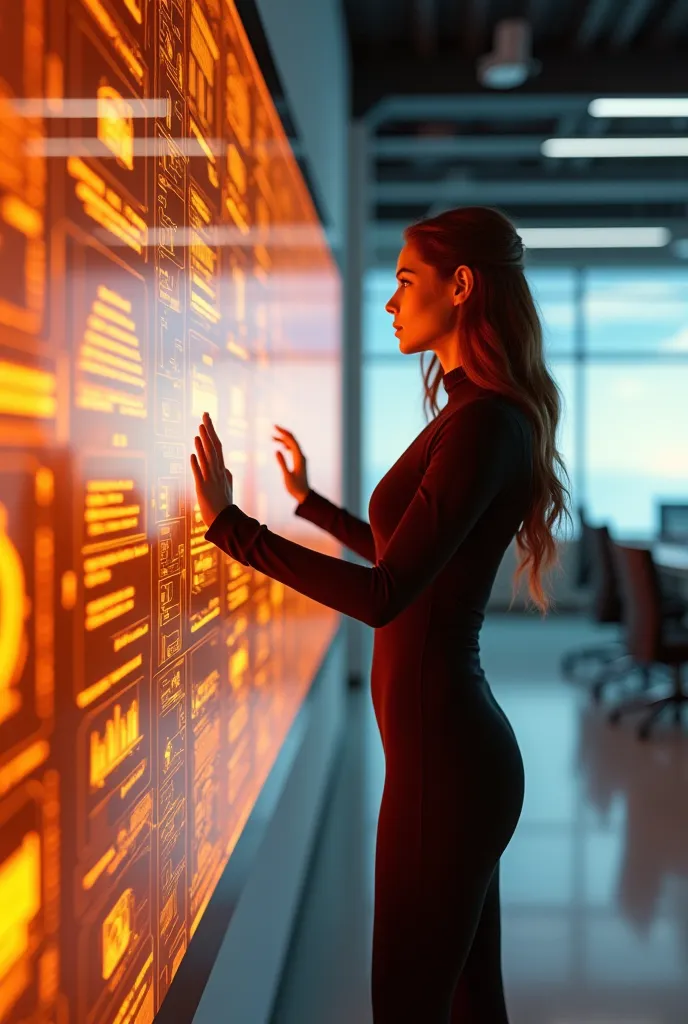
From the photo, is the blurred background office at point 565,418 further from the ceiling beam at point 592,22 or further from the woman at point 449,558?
the woman at point 449,558

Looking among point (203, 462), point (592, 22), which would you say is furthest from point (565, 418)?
point (592, 22)

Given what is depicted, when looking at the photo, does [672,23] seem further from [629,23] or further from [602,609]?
[602,609]

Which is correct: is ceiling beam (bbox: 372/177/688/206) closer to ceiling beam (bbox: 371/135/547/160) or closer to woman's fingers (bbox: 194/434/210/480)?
ceiling beam (bbox: 371/135/547/160)

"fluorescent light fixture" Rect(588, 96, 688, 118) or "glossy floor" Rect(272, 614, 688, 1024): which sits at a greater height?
"fluorescent light fixture" Rect(588, 96, 688, 118)

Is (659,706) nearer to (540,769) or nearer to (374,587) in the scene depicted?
(540,769)

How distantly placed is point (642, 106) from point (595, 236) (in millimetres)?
3417

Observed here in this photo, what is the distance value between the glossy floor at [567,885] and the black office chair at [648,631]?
0.15 m

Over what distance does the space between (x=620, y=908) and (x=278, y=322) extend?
2168 mm

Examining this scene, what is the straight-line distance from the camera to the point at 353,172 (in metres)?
6.03

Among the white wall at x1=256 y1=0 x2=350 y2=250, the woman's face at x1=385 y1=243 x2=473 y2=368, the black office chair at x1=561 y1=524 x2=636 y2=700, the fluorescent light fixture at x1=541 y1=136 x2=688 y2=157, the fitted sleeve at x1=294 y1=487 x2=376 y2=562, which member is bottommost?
the black office chair at x1=561 y1=524 x2=636 y2=700

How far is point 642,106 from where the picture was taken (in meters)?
5.66

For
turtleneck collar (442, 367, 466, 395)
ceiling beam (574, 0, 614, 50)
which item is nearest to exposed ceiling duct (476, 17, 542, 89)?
ceiling beam (574, 0, 614, 50)

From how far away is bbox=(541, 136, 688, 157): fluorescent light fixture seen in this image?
6371mm

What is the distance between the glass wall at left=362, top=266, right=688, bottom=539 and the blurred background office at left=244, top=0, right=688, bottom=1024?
26 millimetres
